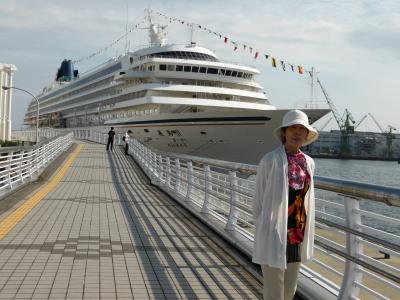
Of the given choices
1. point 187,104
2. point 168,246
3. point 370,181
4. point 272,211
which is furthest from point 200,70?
point 272,211

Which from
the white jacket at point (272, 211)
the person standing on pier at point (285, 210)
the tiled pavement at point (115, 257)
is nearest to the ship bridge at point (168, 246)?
the tiled pavement at point (115, 257)

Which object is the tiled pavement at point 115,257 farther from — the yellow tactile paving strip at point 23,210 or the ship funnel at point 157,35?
the ship funnel at point 157,35

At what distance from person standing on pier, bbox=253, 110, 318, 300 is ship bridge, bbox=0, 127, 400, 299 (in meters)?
0.57

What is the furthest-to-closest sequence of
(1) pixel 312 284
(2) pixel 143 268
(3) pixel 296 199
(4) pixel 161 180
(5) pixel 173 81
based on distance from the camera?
(5) pixel 173 81 → (4) pixel 161 180 → (2) pixel 143 268 → (1) pixel 312 284 → (3) pixel 296 199

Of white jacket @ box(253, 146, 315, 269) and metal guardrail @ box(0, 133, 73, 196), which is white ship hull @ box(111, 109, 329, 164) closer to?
metal guardrail @ box(0, 133, 73, 196)

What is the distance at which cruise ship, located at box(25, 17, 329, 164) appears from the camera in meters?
27.0

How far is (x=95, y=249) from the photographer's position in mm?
6332

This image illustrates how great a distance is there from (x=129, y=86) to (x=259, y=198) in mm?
38326

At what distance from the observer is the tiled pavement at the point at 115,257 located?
15.6ft

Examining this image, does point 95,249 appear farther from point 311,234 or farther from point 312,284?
point 311,234

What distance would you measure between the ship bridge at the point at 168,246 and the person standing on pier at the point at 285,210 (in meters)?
0.57

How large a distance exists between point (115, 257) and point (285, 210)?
3.27 metres

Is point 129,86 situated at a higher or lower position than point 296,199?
higher

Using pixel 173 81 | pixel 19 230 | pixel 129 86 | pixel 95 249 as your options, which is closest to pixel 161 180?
pixel 19 230
